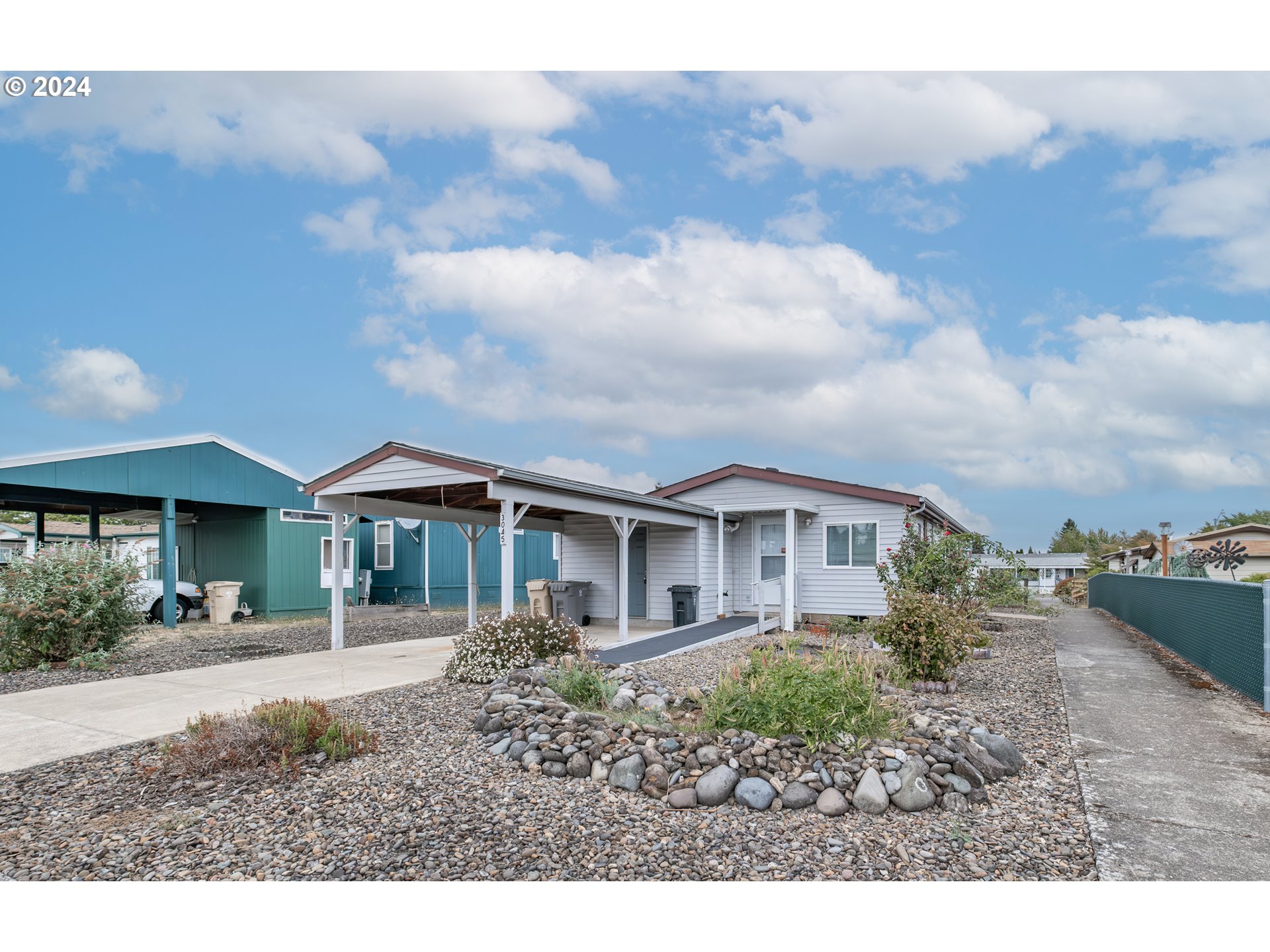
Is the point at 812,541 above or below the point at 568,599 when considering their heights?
above

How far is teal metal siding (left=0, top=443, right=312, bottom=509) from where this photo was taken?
14500 mm

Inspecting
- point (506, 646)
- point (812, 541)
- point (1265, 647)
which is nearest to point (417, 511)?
point (506, 646)

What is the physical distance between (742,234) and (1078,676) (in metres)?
7.90

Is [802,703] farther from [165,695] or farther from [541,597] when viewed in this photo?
[541,597]

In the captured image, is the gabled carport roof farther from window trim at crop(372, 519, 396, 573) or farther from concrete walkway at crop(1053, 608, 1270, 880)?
window trim at crop(372, 519, 396, 573)

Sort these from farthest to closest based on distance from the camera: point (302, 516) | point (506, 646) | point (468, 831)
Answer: point (302, 516) → point (506, 646) → point (468, 831)

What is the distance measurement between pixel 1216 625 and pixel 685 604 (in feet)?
26.1

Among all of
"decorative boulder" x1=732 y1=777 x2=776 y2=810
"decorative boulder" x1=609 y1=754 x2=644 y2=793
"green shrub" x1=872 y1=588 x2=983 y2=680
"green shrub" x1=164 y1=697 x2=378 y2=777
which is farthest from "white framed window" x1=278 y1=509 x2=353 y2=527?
"decorative boulder" x1=732 y1=777 x2=776 y2=810

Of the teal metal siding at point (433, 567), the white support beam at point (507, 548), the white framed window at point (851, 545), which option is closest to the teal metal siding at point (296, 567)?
the teal metal siding at point (433, 567)

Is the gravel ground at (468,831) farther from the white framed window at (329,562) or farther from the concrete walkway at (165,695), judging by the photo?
the white framed window at (329,562)

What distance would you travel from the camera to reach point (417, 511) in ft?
42.7

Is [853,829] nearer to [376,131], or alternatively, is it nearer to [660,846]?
[660,846]

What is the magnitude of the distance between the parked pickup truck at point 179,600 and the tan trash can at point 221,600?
0.78 metres

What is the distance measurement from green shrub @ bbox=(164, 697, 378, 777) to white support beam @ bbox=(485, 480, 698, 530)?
4.39 m
